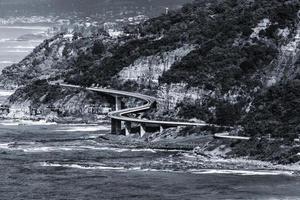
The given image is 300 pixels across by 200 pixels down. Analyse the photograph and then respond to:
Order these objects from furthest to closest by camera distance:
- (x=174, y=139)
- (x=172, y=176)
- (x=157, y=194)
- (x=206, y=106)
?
(x=206, y=106) → (x=174, y=139) → (x=172, y=176) → (x=157, y=194)

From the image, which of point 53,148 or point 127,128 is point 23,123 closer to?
point 127,128

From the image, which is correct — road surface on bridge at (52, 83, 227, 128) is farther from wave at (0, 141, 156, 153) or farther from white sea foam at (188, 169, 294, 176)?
white sea foam at (188, 169, 294, 176)

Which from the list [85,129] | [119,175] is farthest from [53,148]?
[119,175]

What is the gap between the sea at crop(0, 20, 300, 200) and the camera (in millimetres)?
106188

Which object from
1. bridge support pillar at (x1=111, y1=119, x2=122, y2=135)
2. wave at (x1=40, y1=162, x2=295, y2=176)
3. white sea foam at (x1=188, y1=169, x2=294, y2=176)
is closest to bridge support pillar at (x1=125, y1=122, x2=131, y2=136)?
bridge support pillar at (x1=111, y1=119, x2=122, y2=135)

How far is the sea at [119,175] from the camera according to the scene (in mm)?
106188

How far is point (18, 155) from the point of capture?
130 meters

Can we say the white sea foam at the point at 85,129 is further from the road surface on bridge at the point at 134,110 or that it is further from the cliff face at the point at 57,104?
the cliff face at the point at 57,104

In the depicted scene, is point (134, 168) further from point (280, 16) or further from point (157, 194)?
point (280, 16)

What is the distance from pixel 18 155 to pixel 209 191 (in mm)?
29852

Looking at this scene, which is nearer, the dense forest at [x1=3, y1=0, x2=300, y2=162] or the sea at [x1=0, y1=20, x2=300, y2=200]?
the sea at [x1=0, y1=20, x2=300, y2=200]

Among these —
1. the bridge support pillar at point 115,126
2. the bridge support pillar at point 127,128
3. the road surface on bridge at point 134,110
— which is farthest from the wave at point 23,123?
the bridge support pillar at point 127,128

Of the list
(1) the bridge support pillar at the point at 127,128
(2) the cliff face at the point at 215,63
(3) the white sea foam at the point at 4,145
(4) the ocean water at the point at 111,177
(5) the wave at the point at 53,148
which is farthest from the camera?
(2) the cliff face at the point at 215,63

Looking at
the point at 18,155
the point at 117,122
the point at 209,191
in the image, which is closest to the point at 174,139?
the point at 117,122
